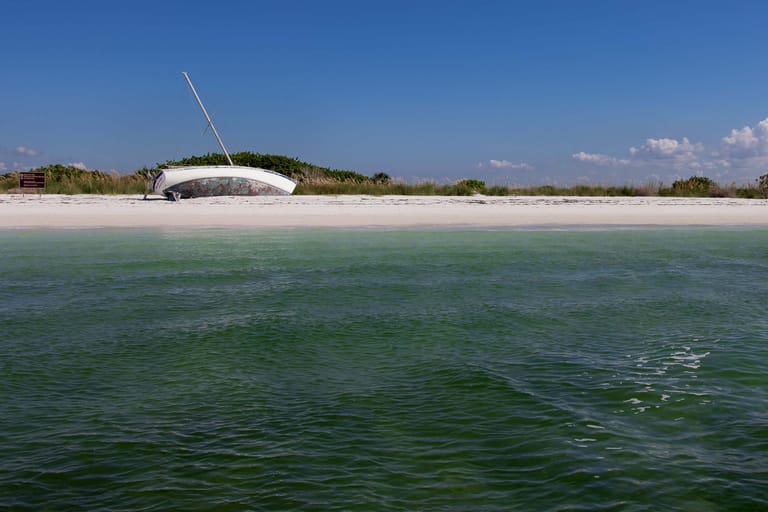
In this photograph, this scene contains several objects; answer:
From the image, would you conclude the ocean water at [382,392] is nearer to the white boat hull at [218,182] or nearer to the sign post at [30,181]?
the white boat hull at [218,182]

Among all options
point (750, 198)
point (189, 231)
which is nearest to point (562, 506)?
point (189, 231)

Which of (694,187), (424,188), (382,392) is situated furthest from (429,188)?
(382,392)

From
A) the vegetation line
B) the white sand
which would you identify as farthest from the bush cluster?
the white sand

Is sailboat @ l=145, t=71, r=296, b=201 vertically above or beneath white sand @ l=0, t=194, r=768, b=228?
above

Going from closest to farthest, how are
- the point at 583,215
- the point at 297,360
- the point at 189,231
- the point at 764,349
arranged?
the point at 297,360, the point at 764,349, the point at 189,231, the point at 583,215

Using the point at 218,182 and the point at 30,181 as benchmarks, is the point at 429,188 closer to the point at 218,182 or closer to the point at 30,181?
the point at 218,182

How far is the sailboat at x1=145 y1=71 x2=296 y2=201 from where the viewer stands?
85.2ft

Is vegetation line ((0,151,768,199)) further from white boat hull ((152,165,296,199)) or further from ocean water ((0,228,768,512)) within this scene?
ocean water ((0,228,768,512))

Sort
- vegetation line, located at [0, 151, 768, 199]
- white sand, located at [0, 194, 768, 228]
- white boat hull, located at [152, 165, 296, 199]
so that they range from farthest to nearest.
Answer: vegetation line, located at [0, 151, 768, 199] < white boat hull, located at [152, 165, 296, 199] < white sand, located at [0, 194, 768, 228]

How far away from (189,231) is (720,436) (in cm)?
1556

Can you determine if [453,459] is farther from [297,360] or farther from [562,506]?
[297,360]

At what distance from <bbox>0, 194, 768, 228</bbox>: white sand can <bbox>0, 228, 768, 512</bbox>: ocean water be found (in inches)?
404

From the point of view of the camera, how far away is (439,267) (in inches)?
425

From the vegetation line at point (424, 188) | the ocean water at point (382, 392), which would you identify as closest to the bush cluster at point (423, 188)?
the vegetation line at point (424, 188)
